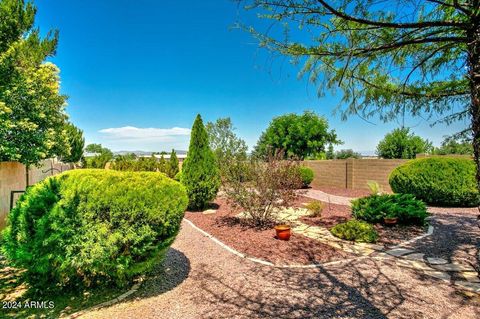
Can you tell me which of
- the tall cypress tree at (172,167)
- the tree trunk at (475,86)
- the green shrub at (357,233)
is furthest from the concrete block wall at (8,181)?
the tall cypress tree at (172,167)

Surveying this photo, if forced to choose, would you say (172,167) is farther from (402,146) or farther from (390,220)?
(402,146)

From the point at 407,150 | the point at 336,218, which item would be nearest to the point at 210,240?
the point at 336,218

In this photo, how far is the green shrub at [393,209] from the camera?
6.17 meters

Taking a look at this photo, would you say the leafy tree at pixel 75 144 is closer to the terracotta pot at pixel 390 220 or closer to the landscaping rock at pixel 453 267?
the terracotta pot at pixel 390 220

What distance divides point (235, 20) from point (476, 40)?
1.87 metres

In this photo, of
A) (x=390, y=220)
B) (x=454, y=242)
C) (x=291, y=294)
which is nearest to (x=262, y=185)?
(x=390, y=220)

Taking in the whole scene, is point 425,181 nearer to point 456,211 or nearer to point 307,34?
point 456,211

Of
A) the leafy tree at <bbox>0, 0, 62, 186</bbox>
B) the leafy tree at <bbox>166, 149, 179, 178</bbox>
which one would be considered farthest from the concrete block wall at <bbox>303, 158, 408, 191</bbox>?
the leafy tree at <bbox>0, 0, 62, 186</bbox>

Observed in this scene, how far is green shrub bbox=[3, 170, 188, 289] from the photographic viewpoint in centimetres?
277

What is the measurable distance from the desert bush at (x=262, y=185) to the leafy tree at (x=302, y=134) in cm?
1856

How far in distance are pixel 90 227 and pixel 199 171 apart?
5.76m

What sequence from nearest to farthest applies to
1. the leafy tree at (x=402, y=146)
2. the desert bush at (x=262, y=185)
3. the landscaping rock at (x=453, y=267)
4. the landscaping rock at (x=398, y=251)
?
the landscaping rock at (x=453, y=267) → the landscaping rock at (x=398, y=251) → the desert bush at (x=262, y=185) → the leafy tree at (x=402, y=146)

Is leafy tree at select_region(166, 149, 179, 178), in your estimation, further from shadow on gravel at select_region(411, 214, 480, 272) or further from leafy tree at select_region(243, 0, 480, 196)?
leafy tree at select_region(243, 0, 480, 196)

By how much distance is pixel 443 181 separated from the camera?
340 inches
